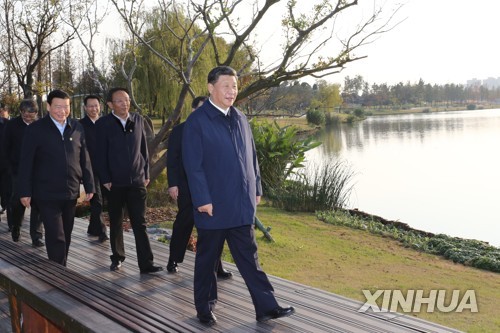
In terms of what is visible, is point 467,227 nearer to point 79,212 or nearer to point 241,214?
point 79,212

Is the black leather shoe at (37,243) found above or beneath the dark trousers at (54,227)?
beneath

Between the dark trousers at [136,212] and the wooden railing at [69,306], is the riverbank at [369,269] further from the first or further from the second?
the wooden railing at [69,306]

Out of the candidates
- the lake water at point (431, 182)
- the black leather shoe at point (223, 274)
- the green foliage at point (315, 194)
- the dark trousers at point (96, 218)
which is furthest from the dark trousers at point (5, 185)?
the lake water at point (431, 182)

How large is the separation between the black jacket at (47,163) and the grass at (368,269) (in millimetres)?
2919

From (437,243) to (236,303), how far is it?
7.10m

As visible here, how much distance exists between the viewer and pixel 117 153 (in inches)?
214

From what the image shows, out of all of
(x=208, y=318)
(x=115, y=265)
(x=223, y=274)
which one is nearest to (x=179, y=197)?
(x=223, y=274)

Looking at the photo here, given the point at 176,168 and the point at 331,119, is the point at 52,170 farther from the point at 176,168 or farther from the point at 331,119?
the point at 331,119

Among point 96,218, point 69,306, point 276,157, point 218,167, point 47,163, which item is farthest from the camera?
point 276,157

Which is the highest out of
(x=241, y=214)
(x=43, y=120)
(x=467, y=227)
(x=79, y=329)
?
(x=43, y=120)

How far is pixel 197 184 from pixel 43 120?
2182 mm

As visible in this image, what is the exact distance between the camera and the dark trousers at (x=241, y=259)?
3.94 m

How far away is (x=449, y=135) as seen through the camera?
3728cm

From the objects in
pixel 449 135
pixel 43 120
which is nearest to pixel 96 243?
pixel 43 120
